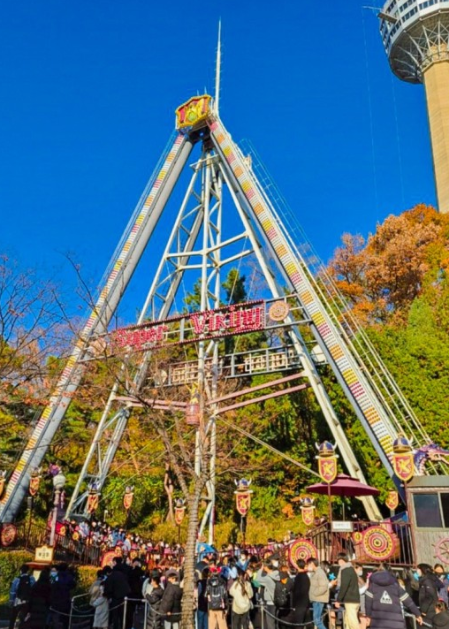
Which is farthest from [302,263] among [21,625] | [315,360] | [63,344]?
[21,625]

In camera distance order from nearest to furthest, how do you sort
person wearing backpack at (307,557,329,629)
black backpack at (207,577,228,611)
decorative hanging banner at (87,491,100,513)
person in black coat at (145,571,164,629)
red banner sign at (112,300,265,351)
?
person wearing backpack at (307,557,329,629), person in black coat at (145,571,164,629), black backpack at (207,577,228,611), red banner sign at (112,300,265,351), decorative hanging banner at (87,491,100,513)

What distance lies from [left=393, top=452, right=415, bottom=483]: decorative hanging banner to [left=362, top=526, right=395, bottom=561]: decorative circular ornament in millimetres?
1834

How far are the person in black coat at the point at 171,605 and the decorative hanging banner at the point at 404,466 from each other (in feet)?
21.2

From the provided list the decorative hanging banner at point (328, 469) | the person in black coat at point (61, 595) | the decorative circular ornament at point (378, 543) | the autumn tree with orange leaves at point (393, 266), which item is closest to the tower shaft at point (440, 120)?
the autumn tree with orange leaves at point (393, 266)

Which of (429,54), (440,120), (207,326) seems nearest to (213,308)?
(207,326)

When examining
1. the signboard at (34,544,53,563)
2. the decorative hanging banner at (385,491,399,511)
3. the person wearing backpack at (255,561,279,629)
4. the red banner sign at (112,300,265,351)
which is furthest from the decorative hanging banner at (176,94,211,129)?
the person wearing backpack at (255,561,279,629)

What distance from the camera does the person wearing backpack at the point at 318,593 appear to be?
908 centimetres

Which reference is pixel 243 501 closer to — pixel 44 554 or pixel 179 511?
pixel 179 511

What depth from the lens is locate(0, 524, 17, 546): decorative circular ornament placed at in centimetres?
1850

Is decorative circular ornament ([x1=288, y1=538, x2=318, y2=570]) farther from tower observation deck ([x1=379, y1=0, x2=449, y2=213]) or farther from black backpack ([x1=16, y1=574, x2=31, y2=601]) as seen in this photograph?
tower observation deck ([x1=379, y1=0, x2=449, y2=213])

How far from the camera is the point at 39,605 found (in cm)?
891

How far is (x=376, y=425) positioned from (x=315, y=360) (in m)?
5.23

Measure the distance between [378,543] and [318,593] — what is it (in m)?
3.01

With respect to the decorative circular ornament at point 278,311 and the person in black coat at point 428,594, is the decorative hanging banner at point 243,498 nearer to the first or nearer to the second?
the decorative circular ornament at point 278,311
